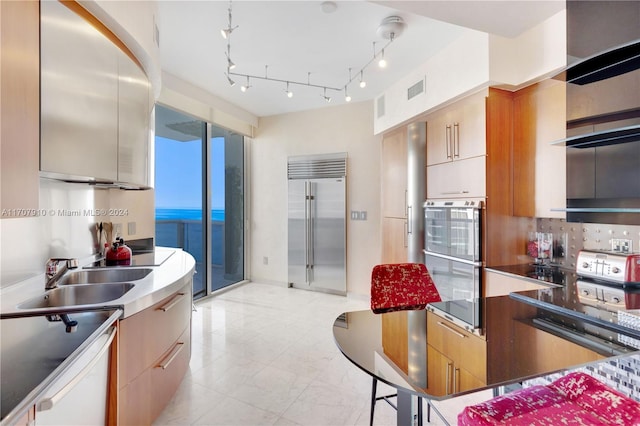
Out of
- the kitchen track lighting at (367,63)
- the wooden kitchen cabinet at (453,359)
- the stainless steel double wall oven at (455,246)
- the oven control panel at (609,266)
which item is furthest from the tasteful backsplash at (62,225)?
the oven control panel at (609,266)

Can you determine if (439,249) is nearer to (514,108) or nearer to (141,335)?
(514,108)

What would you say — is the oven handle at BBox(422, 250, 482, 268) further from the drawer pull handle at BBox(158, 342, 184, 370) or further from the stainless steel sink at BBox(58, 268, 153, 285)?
the stainless steel sink at BBox(58, 268, 153, 285)

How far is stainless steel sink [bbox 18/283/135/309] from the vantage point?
1595 millimetres

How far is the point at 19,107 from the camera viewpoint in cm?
111

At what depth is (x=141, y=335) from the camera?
165cm

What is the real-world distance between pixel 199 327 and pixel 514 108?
389cm

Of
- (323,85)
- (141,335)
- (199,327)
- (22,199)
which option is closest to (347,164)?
(323,85)

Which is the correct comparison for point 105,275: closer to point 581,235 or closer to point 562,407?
point 562,407

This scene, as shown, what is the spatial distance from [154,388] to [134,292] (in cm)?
66

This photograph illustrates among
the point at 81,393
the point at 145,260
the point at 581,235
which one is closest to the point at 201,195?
the point at 145,260

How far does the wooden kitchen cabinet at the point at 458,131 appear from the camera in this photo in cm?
262

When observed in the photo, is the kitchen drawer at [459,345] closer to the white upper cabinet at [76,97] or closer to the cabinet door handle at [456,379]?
the cabinet door handle at [456,379]

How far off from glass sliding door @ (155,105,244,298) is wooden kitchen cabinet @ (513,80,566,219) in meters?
3.82

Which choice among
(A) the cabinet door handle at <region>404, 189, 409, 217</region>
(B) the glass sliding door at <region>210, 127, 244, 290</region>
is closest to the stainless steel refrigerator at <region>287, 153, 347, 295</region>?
(B) the glass sliding door at <region>210, 127, 244, 290</region>
